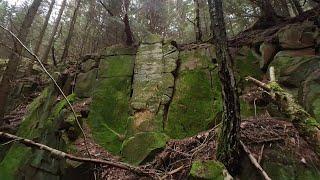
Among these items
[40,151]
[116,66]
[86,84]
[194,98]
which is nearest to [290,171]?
[194,98]

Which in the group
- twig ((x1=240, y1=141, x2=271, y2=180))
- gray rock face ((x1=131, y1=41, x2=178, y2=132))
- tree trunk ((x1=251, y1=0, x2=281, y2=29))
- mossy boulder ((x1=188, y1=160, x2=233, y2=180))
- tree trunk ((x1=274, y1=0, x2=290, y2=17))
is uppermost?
tree trunk ((x1=274, y1=0, x2=290, y2=17))

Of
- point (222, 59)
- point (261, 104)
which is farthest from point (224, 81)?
point (261, 104)

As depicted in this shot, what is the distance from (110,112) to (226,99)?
5.30 m

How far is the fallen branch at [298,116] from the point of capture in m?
4.19

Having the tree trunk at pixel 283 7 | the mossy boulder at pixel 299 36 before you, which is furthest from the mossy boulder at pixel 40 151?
the tree trunk at pixel 283 7

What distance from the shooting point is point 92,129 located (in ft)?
30.1

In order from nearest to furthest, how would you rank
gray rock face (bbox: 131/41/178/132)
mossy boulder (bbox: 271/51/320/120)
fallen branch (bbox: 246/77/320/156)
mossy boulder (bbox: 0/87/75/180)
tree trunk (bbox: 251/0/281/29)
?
1. fallen branch (bbox: 246/77/320/156)
2. mossy boulder (bbox: 271/51/320/120)
3. mossy boulder (bbox: 0/87/75/180)
4. gray rock face (bbox: 131/41/178/132)
5. tree trunk (bbox: 251/0/281/29)

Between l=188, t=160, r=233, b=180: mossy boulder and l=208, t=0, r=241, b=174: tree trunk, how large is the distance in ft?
0.64

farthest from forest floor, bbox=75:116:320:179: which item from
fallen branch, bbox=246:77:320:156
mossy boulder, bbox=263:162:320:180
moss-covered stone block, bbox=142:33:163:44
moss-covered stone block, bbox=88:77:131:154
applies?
moss-covered stone block, bbox=142:33:163:44

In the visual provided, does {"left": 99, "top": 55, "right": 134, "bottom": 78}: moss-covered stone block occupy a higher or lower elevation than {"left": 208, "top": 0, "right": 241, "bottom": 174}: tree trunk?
higher

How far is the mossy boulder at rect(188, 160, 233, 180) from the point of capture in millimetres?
5094

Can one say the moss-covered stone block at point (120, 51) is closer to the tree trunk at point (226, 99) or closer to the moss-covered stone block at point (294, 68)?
the moss-covered stone block at point (294, 68)

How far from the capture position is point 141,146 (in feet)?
23.7

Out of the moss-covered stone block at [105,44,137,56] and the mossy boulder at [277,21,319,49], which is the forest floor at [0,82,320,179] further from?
the moss-covered stone block at [105,44,137,56]
